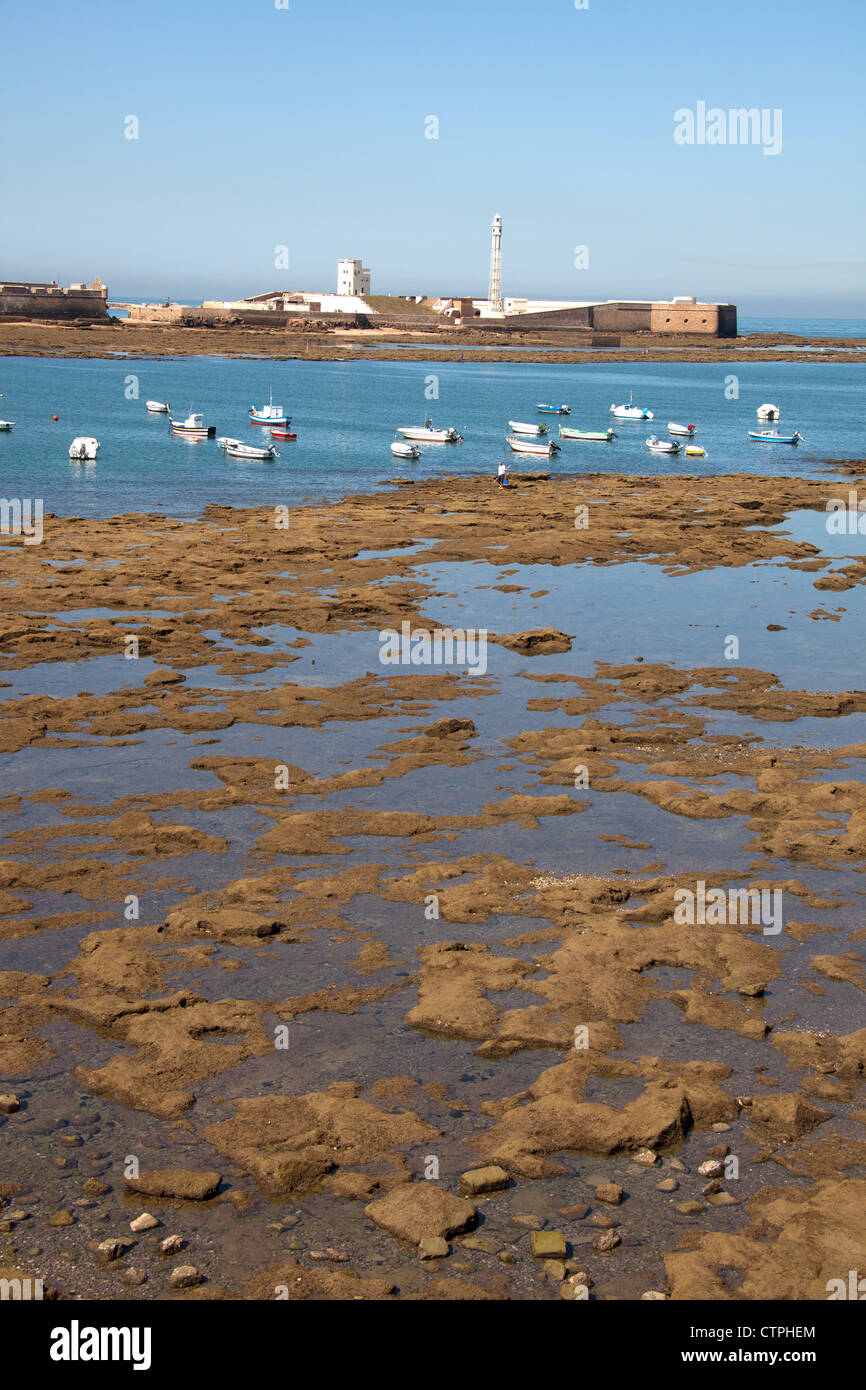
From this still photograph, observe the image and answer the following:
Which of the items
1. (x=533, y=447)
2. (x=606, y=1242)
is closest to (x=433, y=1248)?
(x=606, y=1242)

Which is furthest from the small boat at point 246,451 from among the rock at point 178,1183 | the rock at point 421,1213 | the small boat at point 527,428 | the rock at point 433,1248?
the rock at point 433,1248

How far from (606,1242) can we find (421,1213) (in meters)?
1.54

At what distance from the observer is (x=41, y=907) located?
15.9 meters

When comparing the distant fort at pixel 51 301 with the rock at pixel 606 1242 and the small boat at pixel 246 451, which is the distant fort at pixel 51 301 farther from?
the rock at pixel 606 1242

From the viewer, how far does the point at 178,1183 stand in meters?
10.7

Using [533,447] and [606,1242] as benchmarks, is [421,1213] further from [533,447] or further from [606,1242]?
[533,447]

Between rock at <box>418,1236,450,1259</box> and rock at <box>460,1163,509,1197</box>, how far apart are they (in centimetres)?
74

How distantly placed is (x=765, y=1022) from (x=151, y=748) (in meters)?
12.3

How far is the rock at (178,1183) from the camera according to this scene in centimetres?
1058

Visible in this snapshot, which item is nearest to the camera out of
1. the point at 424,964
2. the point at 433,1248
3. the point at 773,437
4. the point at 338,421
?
the point at 433,1248

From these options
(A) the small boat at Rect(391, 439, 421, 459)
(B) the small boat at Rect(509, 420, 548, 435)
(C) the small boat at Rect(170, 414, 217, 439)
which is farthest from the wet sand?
(B) the small boat at Rect(509, 420, 548, 435)

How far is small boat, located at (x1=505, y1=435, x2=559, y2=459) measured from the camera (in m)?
72.9

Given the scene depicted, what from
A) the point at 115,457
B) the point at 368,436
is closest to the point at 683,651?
the point at 115,457

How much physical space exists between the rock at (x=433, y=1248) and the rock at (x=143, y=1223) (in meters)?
2.20
